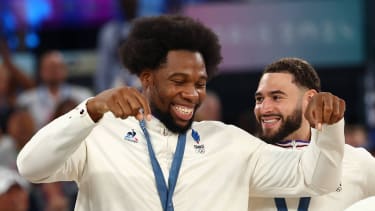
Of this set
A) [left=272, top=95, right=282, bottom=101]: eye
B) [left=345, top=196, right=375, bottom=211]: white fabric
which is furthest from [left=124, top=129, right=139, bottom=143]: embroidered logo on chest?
[left=345, top=196, right=375, bottom=211]: white fabric

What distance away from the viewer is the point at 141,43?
434cm

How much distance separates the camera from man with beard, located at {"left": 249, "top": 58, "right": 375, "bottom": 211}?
4.30 m

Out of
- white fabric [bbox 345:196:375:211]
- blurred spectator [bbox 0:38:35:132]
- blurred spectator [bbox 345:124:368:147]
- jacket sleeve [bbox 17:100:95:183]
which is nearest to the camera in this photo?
white fabric [bbox 345:196:375:211]

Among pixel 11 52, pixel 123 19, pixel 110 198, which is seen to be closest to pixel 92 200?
pixel 110 198

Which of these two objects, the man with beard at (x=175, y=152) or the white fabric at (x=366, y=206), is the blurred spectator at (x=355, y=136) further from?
the white fabric at (x=366, y=206)

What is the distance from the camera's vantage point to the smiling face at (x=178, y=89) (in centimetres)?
409

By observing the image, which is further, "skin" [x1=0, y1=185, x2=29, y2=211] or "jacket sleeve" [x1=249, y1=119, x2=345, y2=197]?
"skin" [x1=0, y1=185, x2=29, y2=211]

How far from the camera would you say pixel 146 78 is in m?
4.28

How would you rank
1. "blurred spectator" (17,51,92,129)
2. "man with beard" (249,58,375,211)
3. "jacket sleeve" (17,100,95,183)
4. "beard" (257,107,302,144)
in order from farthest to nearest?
"blurred spectator" (17,51,92,129) < "beard" (257,107,302,144) < "man with beard" (249,58,375,211) < "jacket sleeve" (17,100,95,183)

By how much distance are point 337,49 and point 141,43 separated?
4674 mm

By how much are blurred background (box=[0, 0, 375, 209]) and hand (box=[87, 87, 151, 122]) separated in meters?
4.76

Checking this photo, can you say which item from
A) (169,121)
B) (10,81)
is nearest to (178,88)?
(169,121)

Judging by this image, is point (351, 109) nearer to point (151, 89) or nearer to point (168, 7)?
point (168, 7)

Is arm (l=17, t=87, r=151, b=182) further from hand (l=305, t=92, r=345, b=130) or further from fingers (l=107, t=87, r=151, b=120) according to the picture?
hand (l=305, t=92, r=345, b=130)
